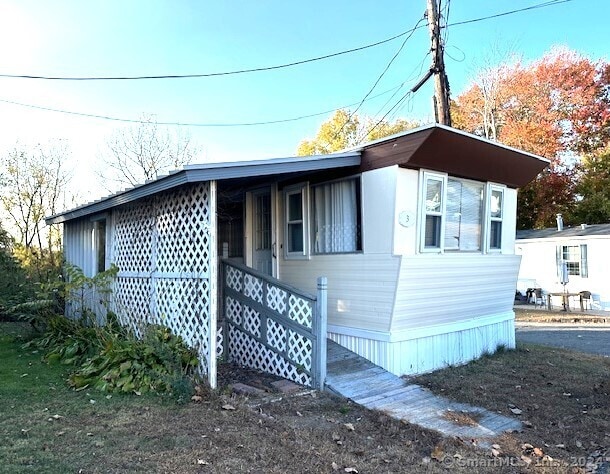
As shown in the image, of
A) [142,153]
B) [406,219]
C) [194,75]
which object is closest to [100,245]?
[194,75]

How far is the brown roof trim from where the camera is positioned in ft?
20.2

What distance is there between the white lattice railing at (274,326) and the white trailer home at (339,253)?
0.07ft

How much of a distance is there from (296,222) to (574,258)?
48.4 feet

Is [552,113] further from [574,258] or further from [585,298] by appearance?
[585,298]

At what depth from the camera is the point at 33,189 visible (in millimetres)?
19594

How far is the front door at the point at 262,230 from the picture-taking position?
27.3 feet

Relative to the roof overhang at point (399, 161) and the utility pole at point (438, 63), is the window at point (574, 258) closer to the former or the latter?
the utility pole at point (438, 63)

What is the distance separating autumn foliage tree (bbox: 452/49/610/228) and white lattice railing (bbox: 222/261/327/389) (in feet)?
66.6

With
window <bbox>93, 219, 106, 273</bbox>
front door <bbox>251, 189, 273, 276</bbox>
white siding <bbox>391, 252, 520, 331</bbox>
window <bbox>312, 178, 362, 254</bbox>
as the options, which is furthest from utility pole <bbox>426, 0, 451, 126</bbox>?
window <bbox>93, 219, 106, 273</bbox>

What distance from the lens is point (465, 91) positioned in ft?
84.0

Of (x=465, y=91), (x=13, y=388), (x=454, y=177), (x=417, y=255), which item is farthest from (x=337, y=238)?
(x=465, y=91)

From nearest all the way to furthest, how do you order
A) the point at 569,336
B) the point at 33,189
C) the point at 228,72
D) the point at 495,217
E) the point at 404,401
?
the point at 404,401 → the point at 495,217 → the point at 569,336 → the point at 228,72 → the point at 33,189

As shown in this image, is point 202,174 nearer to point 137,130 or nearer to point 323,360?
point 323,360

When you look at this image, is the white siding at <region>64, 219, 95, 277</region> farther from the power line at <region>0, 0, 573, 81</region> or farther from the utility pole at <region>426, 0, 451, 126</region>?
the utility pole at <region>426, 0, 451, 126</region>
